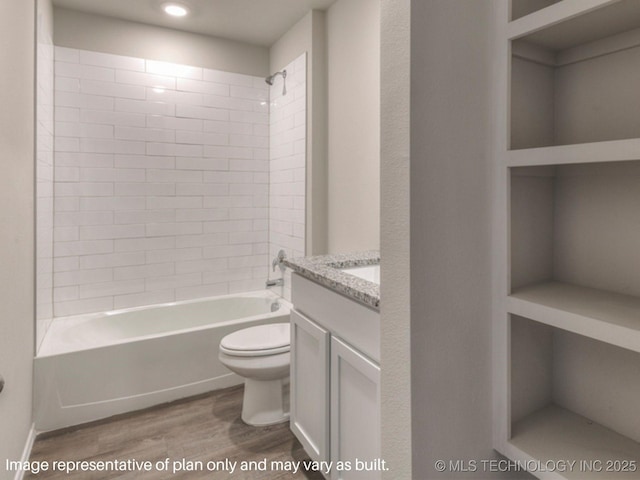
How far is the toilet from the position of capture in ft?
6.83

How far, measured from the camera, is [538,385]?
106cm

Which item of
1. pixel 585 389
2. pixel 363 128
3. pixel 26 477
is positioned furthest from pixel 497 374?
pixel 26 477

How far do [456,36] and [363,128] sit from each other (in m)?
1.47

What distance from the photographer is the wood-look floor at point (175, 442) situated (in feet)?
5.82

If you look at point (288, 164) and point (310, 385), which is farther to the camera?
point (288, 164)

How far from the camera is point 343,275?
4.78ft

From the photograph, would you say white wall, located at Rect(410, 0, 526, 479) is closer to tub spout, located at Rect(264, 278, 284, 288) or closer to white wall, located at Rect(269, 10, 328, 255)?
white wall, located at Rect(269, 10, 328, 255)

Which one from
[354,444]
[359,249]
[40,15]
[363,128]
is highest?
[40,15]

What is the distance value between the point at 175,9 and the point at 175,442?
279 cm

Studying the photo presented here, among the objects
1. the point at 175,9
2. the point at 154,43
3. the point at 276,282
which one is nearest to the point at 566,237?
the point at 276,282

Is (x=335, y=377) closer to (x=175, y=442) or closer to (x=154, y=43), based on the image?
(x=175, y=442)

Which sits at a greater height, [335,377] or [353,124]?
[353,124]

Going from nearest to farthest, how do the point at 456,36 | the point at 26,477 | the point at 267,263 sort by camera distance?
the point at 456,36, the point at 26,477, the point at 267,263

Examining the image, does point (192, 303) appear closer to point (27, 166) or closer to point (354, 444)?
point (27, 166)
